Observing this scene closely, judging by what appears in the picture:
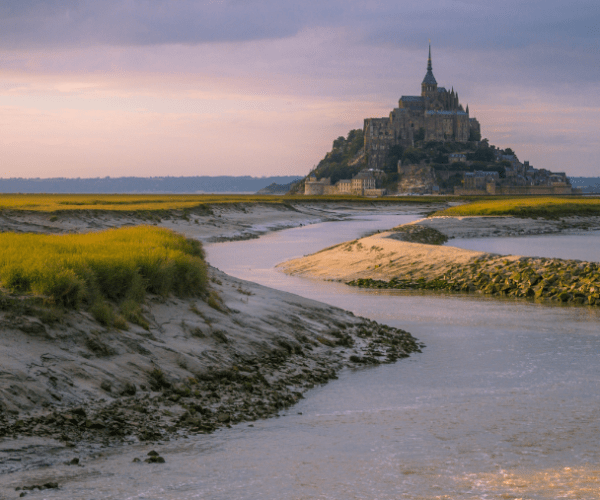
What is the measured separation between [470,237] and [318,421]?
49.0 m

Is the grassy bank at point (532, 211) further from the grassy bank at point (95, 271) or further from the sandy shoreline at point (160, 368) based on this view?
→ the grassy bank at point (95, 271)

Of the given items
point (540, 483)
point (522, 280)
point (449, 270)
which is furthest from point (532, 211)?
point (540, 483)

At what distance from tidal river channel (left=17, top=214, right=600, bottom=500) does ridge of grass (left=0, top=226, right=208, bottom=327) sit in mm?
3803

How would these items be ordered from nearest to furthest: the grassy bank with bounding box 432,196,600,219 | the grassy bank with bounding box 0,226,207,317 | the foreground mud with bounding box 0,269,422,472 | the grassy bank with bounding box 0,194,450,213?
the foreground mud with bounding box 0,269,422,472, the grassy bank with bounding box 0,226,207,317, the grassy bank with bounding box 0,194,450,213, the grassy bank with bounding box 432,196,600,219

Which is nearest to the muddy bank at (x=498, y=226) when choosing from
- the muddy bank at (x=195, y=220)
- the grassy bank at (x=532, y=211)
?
the grassy bank at (x=532, y=211)

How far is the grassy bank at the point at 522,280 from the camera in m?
24.4

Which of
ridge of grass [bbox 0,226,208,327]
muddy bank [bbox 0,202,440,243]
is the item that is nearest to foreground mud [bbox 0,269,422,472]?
ridge of grass [bbox 0,226,208,327]

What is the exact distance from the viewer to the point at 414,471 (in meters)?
8.43

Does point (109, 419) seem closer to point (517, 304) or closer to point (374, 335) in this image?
point (374, 335)

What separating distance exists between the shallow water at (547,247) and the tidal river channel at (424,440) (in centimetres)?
2514

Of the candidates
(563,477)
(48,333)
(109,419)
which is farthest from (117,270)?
(563,477)

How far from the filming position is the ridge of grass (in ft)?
38.5

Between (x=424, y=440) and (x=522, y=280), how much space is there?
1771 cm

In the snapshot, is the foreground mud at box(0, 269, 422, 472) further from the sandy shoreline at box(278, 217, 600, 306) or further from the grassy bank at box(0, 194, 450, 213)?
the grassy bank at box(0, 194, 450, 213)
